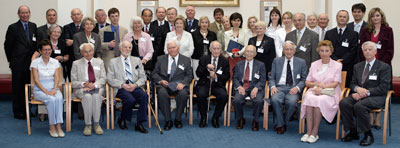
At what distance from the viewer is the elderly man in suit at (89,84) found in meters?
5.00

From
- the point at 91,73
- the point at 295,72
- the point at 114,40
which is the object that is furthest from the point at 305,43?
the point at 91,73

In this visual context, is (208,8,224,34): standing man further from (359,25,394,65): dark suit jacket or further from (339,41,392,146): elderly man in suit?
(339,41,392,146): elderly man in suit

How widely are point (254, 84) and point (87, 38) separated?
228 centimetres

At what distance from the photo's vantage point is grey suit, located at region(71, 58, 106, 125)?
5004 millimetres

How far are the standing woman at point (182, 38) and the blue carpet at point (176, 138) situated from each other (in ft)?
3.61

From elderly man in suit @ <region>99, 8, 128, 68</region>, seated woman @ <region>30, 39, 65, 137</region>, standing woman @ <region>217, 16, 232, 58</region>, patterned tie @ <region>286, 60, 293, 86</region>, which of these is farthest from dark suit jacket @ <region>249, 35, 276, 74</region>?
seated woman @ <region>30, 39, 65, 137</region>

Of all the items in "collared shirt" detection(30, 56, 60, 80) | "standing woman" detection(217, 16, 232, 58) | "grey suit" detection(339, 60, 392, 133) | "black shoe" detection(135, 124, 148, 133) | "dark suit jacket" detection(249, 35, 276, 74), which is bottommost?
"black shoe" detection(135, 124, 148, 133)

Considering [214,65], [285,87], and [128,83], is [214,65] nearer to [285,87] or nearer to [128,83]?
[285,87]

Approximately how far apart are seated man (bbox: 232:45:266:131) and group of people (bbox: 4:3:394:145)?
12mm

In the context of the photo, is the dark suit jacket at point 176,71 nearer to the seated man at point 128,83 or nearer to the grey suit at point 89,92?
the seated man at point 128,83

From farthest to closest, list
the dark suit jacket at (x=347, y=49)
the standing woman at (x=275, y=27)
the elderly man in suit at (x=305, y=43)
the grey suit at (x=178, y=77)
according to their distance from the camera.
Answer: the standing woman at (x=275, y=27), the elderly man in suit at (x=305, y=43), the dark suit jacket at (x=347, y=49), the grey suit at (x=178, y=77)

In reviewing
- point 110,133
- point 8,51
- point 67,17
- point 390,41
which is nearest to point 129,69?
point 110,133

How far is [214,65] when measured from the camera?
5.55 meters

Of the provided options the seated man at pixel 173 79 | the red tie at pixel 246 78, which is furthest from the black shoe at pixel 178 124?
the red tie at pixel 246 78
